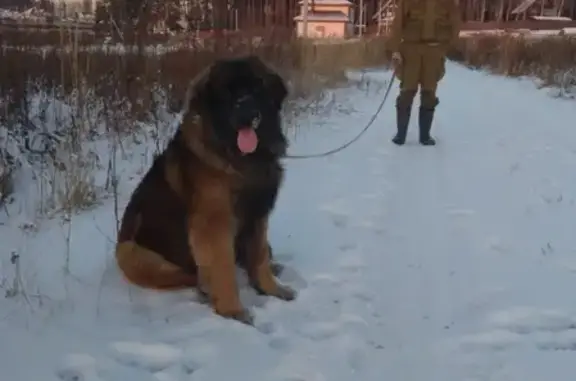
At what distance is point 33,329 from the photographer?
294 centimetres

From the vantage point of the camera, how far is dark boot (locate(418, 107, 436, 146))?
25.6 feet

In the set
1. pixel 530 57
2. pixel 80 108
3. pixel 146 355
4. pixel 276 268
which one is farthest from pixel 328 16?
pixel 146 355

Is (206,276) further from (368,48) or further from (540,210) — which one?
(368,48)

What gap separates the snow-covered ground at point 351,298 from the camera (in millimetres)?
2754

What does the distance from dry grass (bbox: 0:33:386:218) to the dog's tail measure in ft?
2.41

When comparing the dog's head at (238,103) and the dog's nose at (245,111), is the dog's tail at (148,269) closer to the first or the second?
the dog's head at (238,103)

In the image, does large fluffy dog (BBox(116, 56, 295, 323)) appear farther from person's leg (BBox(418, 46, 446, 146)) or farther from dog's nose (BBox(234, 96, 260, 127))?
person's leg (BBox(418, 46, 446, 146))

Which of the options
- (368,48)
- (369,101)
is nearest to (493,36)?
(368,48)

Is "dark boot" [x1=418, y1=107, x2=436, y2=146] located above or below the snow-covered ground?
above

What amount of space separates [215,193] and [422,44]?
5043 millimetres

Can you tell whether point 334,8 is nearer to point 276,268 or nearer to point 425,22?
point 425,22

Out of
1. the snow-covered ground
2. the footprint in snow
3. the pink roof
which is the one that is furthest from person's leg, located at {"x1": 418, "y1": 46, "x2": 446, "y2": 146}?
the pink roof

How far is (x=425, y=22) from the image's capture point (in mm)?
7582

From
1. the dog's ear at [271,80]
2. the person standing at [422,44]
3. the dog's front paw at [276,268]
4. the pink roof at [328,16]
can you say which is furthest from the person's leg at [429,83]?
the pink roof at [328,16]
